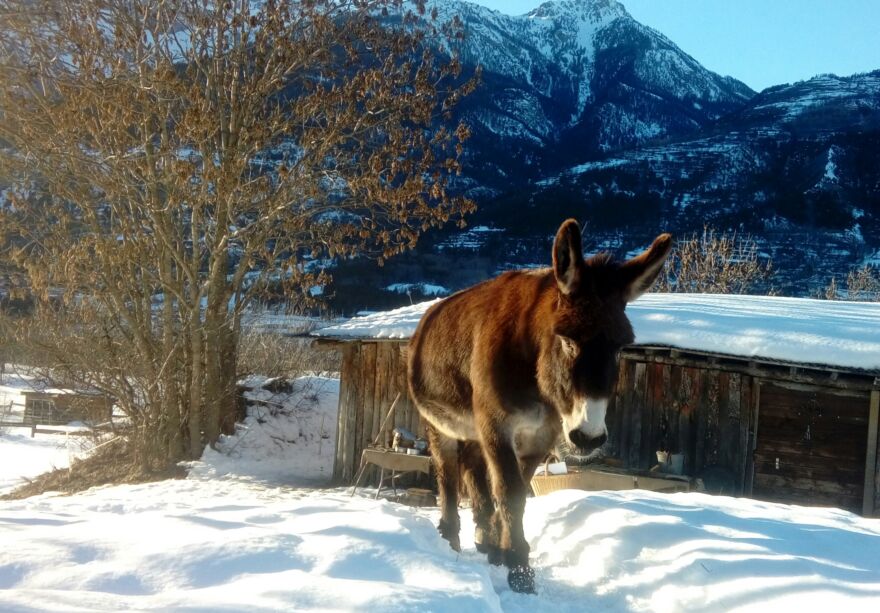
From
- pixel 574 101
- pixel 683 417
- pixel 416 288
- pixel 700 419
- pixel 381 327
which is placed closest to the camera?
pixel 700 419

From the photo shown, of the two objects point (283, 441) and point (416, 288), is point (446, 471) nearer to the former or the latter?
point (283, 441)

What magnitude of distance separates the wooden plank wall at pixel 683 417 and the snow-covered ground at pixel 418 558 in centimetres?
679

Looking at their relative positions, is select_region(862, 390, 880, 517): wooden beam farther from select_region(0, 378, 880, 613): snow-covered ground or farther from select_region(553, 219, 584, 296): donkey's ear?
select_region(553, 219, 584, 296): donkey's ear

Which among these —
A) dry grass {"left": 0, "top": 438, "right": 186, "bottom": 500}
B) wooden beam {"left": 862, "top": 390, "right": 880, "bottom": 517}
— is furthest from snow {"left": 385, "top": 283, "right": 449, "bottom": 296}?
wooden beam {"left": 862, "top": 390, "right": 880, "bottom": 517}

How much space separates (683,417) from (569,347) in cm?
981

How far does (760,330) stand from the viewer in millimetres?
11703

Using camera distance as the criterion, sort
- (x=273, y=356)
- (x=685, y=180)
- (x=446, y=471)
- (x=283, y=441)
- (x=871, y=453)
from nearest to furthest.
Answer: (x=446, y=471) → (x=871, y=453) → (x=283, y=441) → (x=273, y=356) → (x=685, y=180)

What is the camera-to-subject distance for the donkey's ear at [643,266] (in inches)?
149

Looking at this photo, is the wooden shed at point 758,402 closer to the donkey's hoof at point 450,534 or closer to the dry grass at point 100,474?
the donkey's hoof at point 450,534

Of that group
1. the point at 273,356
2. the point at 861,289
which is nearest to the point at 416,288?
the point at 273,356

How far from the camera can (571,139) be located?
134 metres

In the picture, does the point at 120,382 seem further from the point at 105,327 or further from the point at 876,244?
the point at 876,244

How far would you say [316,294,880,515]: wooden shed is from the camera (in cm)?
1107

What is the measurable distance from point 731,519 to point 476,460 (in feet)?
5.87
